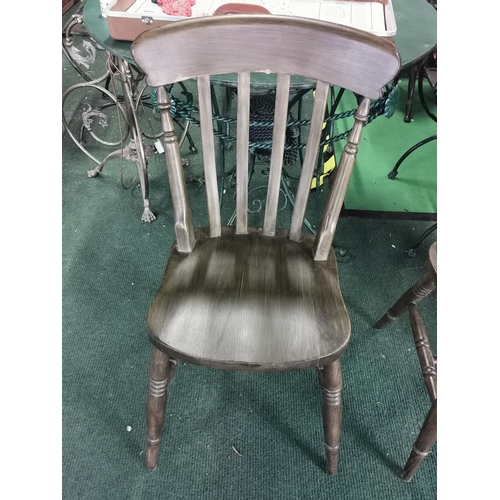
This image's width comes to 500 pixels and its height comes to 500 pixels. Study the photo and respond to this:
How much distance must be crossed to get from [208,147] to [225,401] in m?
0.65

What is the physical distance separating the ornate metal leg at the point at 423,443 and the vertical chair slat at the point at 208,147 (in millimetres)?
565

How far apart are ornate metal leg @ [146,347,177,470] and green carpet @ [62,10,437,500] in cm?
Answer: 8

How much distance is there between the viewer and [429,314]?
127 centimetres

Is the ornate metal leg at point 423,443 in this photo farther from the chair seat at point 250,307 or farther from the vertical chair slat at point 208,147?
the vertical chair slat at point 208,147

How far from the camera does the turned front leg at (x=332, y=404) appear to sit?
2.63ft

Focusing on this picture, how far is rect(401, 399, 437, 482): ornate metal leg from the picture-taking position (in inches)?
31.4

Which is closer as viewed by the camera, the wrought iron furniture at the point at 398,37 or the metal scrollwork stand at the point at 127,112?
the wrought iron furniture at the point at 398,37

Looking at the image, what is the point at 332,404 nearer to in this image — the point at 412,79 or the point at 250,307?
the point at 250,307

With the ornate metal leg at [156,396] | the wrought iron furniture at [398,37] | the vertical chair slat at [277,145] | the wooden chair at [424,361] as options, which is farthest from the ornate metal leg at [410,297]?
the ornate metal leg at [156,396]

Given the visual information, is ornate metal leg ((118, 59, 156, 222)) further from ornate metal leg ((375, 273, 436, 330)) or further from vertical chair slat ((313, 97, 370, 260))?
ornate metal leg ((375, 273, 436, 330))

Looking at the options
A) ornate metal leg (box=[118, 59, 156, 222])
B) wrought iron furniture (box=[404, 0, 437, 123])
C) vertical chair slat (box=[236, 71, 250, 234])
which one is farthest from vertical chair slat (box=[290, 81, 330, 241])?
wrought iron furniture (box=[404, 0, 437, 123])

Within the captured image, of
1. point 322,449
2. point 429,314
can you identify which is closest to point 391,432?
point 322,449

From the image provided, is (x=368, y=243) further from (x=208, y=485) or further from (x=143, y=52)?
(x=143, y=52)

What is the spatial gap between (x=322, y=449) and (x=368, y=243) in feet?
2.41
